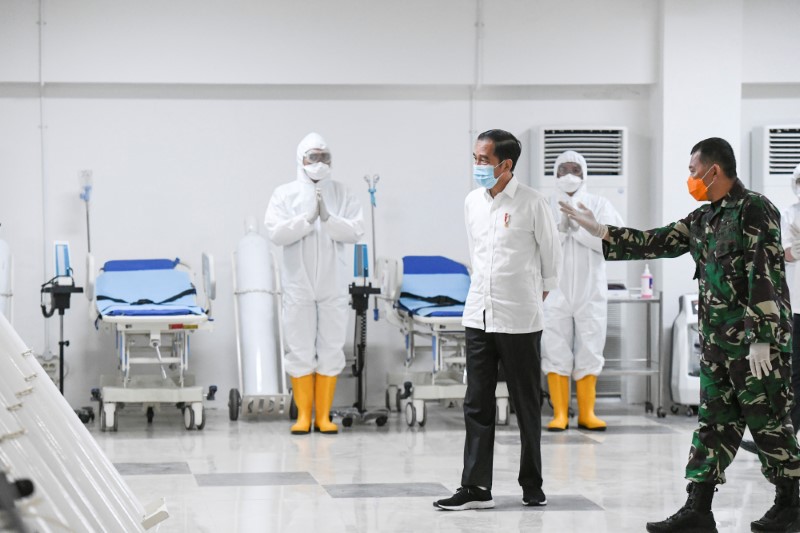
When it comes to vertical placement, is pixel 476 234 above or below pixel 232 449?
above

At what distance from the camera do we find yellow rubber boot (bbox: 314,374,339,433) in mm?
7094

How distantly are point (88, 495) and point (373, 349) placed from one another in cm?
568

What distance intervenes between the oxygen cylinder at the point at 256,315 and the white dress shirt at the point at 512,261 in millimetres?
2940

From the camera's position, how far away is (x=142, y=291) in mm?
7188

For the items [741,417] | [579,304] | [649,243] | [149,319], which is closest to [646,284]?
[579,304]

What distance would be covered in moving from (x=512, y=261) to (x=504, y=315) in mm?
236

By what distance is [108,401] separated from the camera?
698cm

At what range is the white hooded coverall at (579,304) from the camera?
7379 mm

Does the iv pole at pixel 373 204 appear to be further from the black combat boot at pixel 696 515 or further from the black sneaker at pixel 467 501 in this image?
the black combat boot at pixel 696 515

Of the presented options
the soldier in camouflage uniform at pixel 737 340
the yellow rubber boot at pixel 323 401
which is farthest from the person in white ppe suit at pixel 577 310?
the soldier in camouflage uniform at pixel 737 340

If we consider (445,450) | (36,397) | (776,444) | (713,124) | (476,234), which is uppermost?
(713,124)

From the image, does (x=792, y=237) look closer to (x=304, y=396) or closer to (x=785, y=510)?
(x=785, y=510)

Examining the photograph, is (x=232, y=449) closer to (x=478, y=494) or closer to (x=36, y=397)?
(x=478, y=494)

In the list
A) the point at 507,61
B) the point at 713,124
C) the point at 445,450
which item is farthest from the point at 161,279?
the point at 713,124
